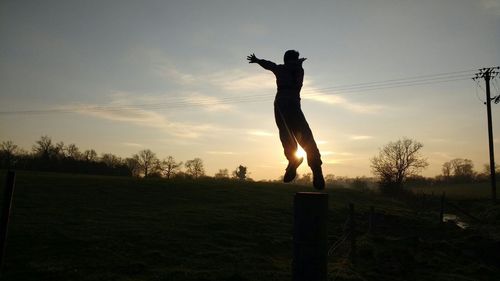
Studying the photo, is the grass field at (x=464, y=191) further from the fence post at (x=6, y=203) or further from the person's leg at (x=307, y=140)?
the fence post at (x=6, y=203)

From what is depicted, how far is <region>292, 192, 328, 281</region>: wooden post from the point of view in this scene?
404 cm

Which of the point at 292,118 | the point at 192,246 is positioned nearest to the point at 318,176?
the point at 292,118

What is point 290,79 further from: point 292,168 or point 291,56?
point 292,168

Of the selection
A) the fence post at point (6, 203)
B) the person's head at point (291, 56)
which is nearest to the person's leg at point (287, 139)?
the person's head at point (291, 56)

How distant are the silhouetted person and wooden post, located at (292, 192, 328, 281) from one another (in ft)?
4.69

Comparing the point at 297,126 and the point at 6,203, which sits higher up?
the point at 297,126

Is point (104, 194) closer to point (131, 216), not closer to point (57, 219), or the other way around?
point (131, 216)

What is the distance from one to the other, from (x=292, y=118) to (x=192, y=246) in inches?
422

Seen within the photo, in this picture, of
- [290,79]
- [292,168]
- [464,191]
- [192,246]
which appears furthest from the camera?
[464,191]

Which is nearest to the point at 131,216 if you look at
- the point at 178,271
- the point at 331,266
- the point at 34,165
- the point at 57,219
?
the point at 57,219

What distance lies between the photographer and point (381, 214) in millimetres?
30391

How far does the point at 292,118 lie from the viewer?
5449 mm

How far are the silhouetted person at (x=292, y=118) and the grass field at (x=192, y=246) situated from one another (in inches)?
250

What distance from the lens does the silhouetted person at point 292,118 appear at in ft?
17.9
